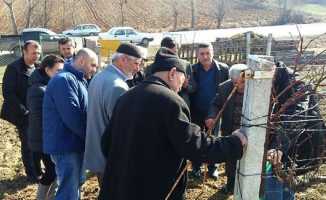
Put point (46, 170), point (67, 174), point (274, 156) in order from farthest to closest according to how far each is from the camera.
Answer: point (46, 170), point (67, 174), point (274, 156)

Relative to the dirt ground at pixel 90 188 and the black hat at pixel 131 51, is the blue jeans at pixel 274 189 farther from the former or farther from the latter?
the black hat at pixel 131 51

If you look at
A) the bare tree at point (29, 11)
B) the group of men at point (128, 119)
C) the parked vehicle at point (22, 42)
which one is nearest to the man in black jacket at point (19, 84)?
the group of men at point (128, 119)

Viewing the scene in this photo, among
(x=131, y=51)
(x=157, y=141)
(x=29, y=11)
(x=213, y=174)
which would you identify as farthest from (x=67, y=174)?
(x=29, y=11)

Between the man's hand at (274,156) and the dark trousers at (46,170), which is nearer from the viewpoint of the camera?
the man's hand at (274,156)

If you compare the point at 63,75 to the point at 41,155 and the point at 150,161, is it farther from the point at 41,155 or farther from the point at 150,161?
the point at 150,161

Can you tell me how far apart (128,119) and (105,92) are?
1112mm

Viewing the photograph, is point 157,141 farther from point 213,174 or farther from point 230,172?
point 213,174

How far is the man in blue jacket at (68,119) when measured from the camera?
3811mm

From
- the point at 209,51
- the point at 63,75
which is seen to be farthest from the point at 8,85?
the point at 209,51

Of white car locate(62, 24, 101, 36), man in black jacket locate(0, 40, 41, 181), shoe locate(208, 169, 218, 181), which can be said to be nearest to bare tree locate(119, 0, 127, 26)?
white car locate(62, 24, 101, 36)

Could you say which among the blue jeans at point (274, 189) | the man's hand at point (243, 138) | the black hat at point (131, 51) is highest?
the black hat at point (131, 51)

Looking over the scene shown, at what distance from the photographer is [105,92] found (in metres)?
3.75

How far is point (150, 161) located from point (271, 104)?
0.82 metres

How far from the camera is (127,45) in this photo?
382cm
